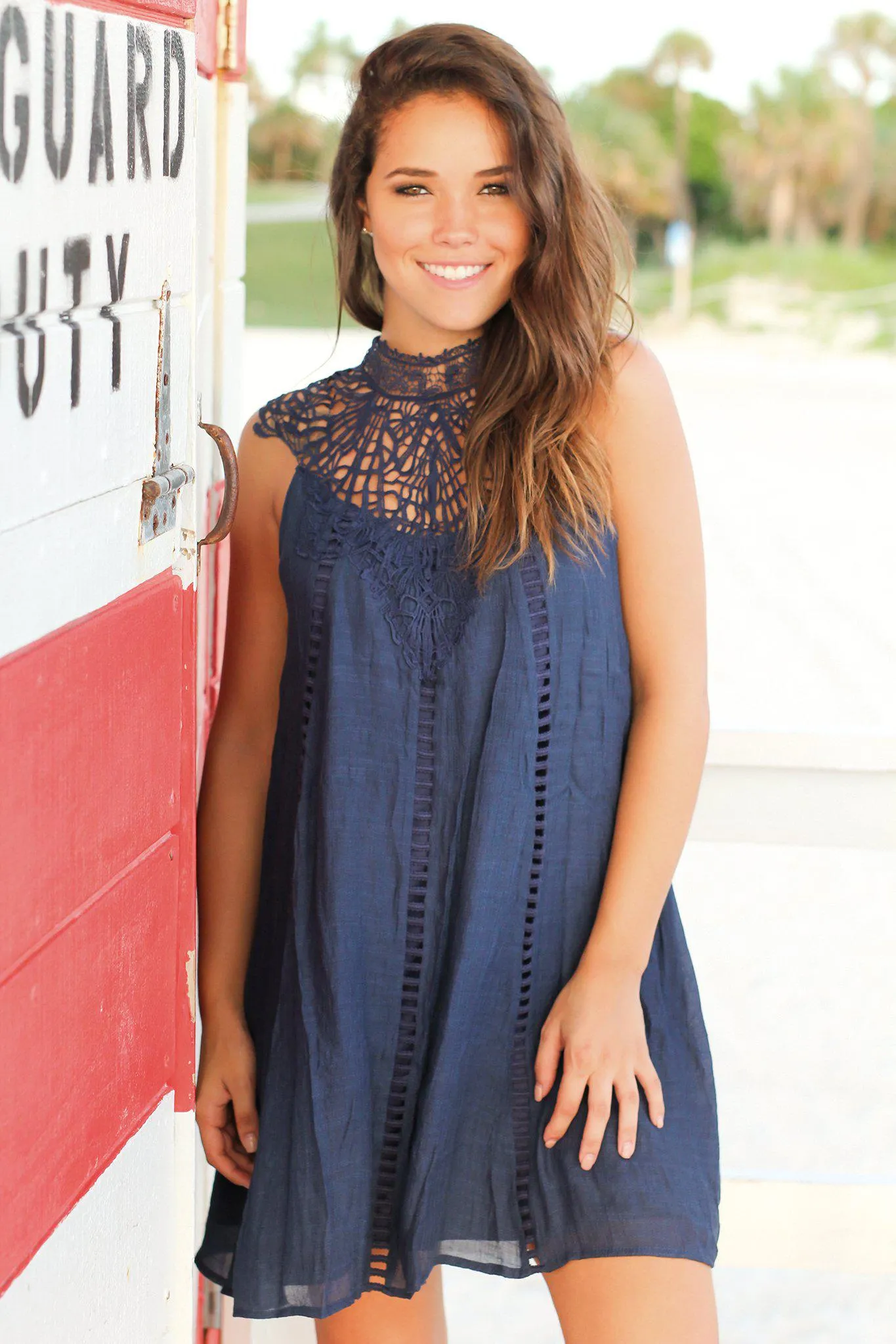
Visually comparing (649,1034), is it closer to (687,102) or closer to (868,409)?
(868,409)

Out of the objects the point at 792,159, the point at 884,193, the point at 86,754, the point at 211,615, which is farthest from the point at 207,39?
the point at 884,193

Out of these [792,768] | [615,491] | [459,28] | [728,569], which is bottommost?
[728,569]

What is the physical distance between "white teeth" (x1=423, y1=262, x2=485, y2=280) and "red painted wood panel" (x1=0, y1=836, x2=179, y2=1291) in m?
0.63

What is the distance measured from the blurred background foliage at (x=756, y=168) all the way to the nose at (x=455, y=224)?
18.9 metres

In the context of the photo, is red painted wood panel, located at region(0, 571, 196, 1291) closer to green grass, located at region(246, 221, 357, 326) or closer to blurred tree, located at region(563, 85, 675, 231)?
green grass, located at region(246, 221, 357, 326)

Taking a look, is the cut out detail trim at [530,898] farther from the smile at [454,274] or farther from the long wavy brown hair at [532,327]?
the smile at [454,274]

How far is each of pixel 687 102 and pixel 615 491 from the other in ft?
68.2

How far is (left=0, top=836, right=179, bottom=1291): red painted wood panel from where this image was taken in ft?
3.07

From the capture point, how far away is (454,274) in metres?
1.45

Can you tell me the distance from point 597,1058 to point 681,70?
2151 centimetres

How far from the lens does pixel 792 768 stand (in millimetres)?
1826

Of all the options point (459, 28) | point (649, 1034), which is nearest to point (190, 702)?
point (649, 1034)

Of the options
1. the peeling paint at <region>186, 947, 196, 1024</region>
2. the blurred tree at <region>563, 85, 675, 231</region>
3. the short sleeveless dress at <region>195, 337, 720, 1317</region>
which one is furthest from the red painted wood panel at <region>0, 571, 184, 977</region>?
the blurred tree at <region>563, 85, 675, 231</region>

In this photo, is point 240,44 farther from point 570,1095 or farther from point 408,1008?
point 570,1095
